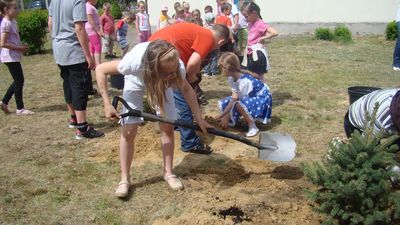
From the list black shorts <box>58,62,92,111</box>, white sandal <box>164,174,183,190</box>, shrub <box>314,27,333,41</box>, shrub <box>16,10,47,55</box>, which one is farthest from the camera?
shrub <box>314,27,333,41</box>

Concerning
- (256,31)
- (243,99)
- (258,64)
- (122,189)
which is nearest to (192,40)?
(122,189)

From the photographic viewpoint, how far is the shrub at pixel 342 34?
13652 millimetres

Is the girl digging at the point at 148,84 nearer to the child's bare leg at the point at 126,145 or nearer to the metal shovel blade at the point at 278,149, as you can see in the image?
the child's bare leg at the point at 126,145

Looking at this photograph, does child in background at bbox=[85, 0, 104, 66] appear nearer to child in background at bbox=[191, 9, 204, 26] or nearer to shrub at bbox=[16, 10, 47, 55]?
child in background at bbox=[191, 9, 204, 26]

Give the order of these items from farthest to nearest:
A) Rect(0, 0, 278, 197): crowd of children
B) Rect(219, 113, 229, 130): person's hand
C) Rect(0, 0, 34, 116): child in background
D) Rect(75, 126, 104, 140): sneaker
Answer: Rect(0, 0, 34, 116): child in background
Rect(219, 113, 229, 130): person's hand
Rect(75, 126, 104, 140): sneaker
Rect(0, 0, 278, 197): crowd of children

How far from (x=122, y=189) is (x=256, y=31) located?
3.67 metres

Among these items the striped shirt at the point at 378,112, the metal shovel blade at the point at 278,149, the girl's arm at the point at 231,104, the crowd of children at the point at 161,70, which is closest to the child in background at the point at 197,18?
the crowd of children at the point at 161,70

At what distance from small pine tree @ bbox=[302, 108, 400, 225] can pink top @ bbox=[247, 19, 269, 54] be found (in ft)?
12.0

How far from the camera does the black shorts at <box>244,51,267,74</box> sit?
6037 millimetres

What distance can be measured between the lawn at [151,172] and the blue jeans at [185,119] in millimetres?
121

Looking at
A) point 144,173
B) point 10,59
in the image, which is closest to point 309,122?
point 144,173

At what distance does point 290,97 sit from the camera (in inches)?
262

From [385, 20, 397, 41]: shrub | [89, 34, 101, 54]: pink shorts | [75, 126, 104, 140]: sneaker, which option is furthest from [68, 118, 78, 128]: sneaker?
[385, 20, 397, 41]: shrub

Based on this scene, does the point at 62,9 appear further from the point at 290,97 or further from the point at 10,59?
the point at 290,97
